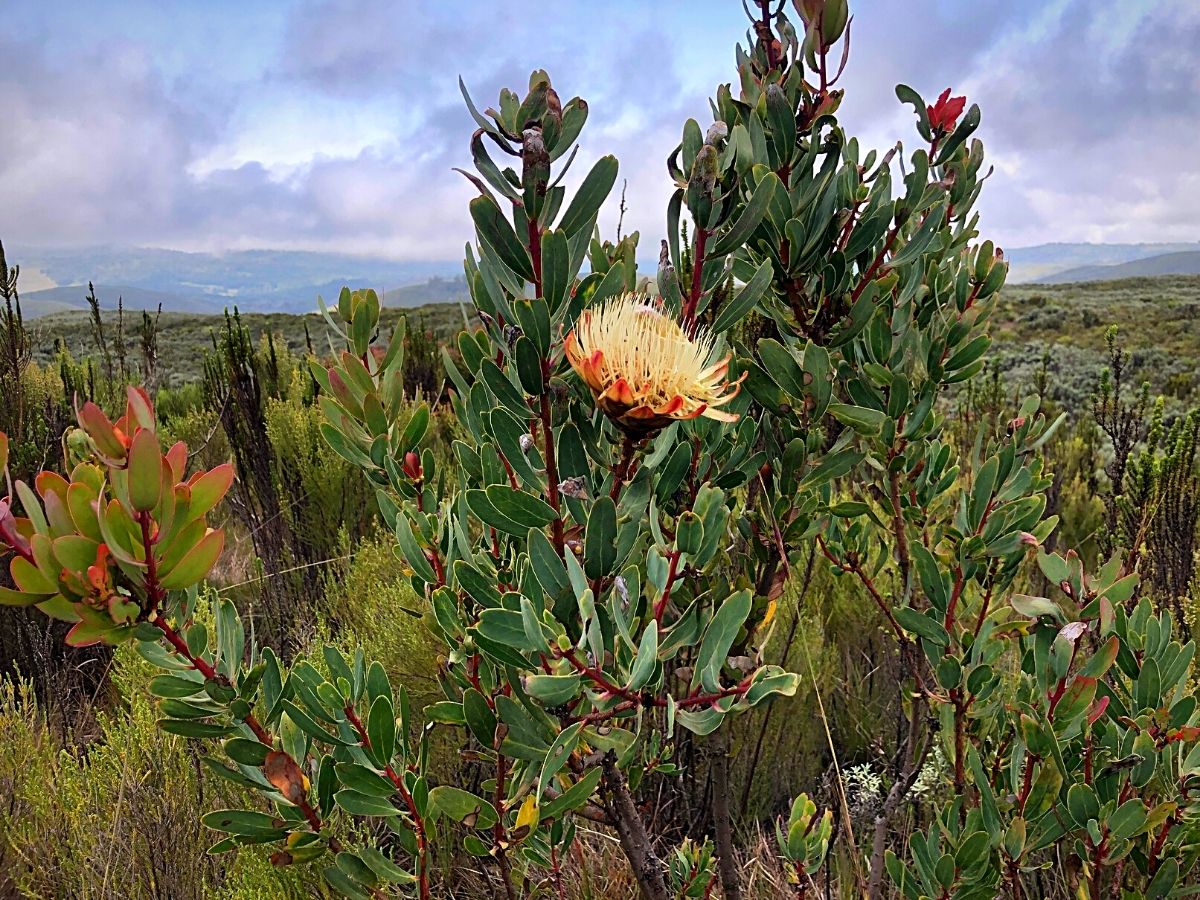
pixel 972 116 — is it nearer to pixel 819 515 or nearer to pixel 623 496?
pixel 819 515

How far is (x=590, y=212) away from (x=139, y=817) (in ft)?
5.19

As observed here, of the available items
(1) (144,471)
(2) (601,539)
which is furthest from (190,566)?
(2) (601,539)

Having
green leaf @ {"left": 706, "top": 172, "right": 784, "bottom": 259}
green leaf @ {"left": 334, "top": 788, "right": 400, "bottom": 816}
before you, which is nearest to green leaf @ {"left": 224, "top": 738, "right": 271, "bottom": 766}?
green leaf @ {"left": 334, "top": 788, "right": 400, "bottom": 816}

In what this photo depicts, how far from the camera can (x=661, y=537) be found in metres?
0.73

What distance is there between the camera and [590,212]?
2.43ft

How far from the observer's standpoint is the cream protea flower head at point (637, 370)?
0.64 m

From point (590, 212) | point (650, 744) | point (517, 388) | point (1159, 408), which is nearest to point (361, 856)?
point (650, 744)

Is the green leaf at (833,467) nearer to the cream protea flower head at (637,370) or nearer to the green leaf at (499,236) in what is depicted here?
the cream protea flower head at (637,370)

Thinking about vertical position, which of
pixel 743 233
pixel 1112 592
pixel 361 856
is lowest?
pixel 361 856

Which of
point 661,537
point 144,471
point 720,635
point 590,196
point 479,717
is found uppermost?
point 590,196

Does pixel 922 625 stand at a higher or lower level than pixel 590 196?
lower

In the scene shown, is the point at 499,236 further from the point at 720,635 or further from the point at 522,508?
the point at 720,635

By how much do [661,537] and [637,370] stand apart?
175 mm

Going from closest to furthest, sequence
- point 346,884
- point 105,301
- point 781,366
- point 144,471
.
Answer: point 144,471 → point 346,884 → point 781,366 → point 105,301
